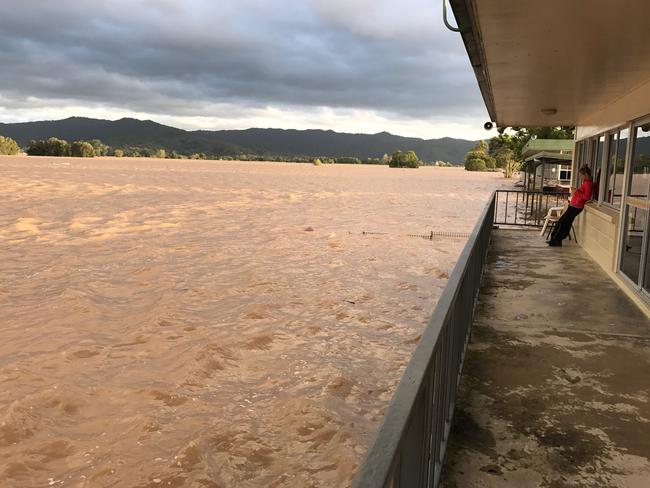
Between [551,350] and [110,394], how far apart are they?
182 inches

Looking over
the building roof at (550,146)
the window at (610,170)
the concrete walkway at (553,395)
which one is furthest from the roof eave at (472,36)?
the building roof at (550,146)

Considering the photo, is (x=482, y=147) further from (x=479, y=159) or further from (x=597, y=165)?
(x=597, y=165)

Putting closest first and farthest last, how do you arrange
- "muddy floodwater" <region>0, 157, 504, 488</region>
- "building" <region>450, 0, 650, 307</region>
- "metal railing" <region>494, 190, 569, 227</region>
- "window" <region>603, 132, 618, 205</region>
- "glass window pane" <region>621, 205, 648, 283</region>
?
"building" <region>450, 0, 650, 307</region>
"muddy floodwater" <region>0, 157, 504, 488</region>
"glass window pane" <region>621, 205, 648, 283</region>
"window" <region>603, 132, 618, 205</region>
"metal railing" <region>494, 190, 569, 227</region>

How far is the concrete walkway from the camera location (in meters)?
2.84

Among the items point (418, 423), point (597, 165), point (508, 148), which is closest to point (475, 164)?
point (508, 148)

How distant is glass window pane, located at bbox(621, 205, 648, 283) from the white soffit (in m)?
1.39

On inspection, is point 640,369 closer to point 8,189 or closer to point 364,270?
point 364,270

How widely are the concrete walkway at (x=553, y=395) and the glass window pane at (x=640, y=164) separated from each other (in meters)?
1.36

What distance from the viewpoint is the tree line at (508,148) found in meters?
33.8

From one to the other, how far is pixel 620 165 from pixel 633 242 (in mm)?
1682

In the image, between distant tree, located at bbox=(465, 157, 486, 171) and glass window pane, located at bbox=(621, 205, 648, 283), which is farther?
distant tree, located at bbox=(465, 157, 486, 171)

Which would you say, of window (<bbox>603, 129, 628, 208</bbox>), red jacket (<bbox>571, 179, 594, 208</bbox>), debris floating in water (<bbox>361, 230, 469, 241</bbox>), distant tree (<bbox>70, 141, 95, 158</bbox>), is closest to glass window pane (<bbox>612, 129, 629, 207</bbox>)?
window (<bbox>603, 129, 628, 208</bbox>)

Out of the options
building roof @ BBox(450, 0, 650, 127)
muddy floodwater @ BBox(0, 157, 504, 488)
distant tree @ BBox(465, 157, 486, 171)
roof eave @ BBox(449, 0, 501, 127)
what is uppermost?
distant tree @ BBox(465, 157, 486, 171)

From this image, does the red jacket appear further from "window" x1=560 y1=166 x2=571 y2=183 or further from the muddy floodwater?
"window" x1=560 y1=166 x2=571 y2=183
